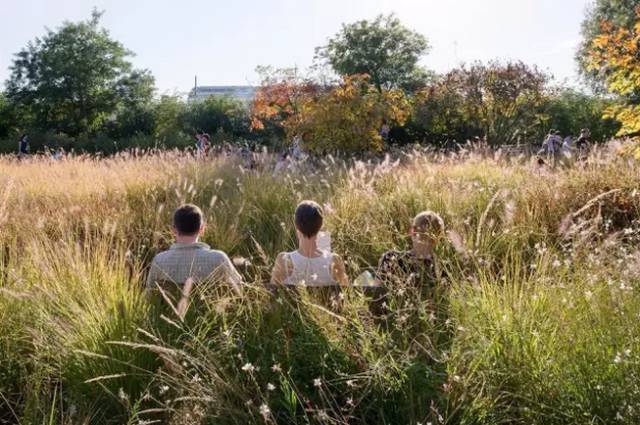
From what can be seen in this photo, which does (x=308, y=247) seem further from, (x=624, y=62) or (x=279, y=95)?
(x=279, y=95)

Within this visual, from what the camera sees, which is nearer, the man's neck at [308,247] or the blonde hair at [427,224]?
the blonde hair at [427,224]

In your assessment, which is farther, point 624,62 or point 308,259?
point 624,62

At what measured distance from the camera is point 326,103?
51.4 ft

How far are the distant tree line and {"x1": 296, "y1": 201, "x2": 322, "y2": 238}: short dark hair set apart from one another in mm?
11883

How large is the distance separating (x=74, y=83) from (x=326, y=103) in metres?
26.1

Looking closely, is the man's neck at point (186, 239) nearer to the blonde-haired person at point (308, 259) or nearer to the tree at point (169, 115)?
the blonde-haired person at point (308, 259)

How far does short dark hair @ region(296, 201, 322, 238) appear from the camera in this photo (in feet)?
12.5

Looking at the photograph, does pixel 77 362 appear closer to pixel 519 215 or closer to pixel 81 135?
pixel 519 215

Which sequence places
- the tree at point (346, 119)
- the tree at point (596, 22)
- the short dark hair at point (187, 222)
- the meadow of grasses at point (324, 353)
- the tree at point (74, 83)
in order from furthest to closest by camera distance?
the tree at point (74, 83), the tree at point (596, 22), the tree at point (346, 119), the short dark hair at point (187, 222), the meadow of grasses at point (324, 353)

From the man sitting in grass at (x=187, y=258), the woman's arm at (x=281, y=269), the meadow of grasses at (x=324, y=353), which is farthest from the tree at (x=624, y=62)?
the man sitting in grass at (x=187, y=258)

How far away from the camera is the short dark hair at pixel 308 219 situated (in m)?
3.80

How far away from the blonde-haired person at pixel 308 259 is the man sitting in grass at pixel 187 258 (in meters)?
0.30

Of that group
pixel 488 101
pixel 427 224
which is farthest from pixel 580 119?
pixel 427 224

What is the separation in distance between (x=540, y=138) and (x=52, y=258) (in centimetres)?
2608
